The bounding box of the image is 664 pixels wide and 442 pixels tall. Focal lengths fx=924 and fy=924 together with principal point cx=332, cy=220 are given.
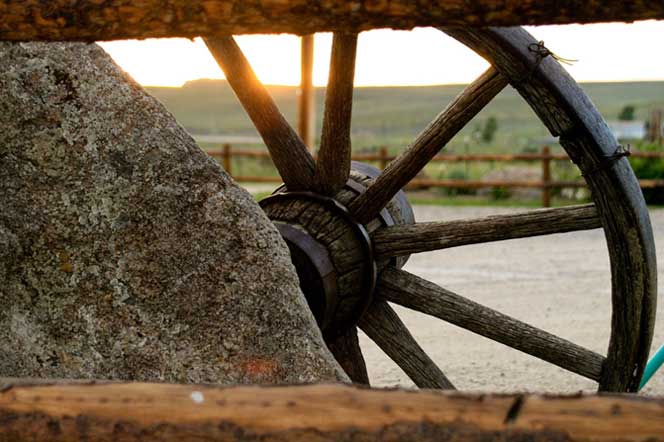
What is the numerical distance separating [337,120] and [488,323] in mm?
846

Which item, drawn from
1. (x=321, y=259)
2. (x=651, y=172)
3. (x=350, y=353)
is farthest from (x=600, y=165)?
(x=651, y=172)

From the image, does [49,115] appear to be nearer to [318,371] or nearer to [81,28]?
[318,371]

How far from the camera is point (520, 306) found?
20.7ft

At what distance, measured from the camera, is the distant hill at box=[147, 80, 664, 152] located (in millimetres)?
57344

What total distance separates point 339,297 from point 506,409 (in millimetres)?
1862

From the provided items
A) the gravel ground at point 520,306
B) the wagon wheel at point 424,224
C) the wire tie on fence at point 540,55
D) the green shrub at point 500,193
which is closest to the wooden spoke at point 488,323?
the wagon wheel at point 424,224

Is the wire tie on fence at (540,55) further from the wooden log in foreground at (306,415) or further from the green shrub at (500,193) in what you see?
the green shrub at (500,193)

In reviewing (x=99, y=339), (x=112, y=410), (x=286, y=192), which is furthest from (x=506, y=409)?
(x=286, y=192)

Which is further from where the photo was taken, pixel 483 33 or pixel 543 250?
pixel 543 250

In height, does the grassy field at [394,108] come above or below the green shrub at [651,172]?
above

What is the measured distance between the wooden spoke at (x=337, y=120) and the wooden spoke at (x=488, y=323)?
0.37 m

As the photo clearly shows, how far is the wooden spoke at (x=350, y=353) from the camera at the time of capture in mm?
3199

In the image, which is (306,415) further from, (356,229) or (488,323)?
(488,323)

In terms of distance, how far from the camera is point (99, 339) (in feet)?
7.29
